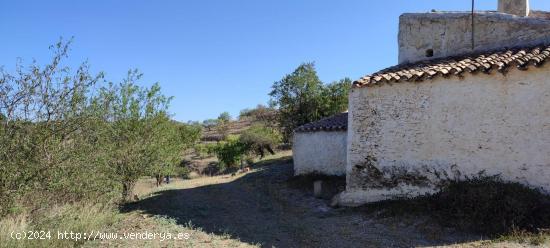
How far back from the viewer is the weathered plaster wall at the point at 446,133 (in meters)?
8.92

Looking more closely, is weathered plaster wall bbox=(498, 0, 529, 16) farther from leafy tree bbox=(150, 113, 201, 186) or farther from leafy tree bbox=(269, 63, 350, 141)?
leafy tree bbox=(269, 63, 350, 141)

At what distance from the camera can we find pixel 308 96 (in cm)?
2870

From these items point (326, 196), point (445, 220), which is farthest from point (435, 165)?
point (326, 196)

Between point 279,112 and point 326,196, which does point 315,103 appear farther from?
point 326,196

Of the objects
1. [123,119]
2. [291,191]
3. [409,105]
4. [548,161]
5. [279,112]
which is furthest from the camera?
[279,112]

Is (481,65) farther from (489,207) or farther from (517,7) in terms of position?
(517,7)

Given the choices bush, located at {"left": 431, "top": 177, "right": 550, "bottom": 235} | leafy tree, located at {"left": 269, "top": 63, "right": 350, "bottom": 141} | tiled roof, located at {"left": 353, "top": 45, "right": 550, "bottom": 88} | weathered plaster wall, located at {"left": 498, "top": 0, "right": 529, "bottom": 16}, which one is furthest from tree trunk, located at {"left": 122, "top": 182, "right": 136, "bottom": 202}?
leafy tree, located at {"left": 269, "top": 63, "right": 350, "bottom": 141}

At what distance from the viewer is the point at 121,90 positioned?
13.5 meters

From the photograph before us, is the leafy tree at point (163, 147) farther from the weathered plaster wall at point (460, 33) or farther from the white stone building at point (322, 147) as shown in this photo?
the weathered plaster wall at point (460, 33)

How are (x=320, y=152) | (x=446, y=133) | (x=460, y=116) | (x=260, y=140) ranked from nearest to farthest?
(x=460, y=116) < (x=446, y=133) < (x=320, y=152) < (x=260, y=140)

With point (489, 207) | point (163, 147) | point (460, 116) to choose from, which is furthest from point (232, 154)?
point (489, 207)

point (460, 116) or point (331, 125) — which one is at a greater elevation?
point (460, 116)

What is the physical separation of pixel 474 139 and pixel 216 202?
24.3 feet

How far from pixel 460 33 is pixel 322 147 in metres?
6.69
